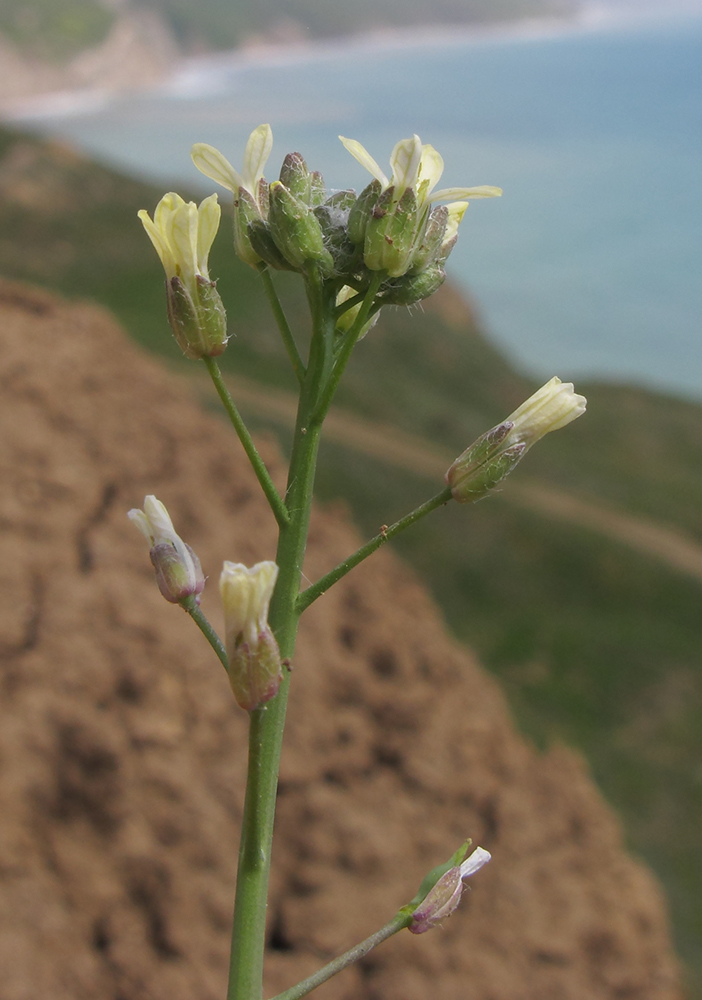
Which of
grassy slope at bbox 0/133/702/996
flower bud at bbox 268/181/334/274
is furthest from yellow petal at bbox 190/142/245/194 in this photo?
grassy slope at bbox 0/133/702/996

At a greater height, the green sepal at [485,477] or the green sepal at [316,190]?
the green sepal at [316,190]

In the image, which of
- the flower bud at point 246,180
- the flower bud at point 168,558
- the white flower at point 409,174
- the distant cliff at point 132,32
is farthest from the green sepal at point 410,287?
the distant cliff at point 132,32

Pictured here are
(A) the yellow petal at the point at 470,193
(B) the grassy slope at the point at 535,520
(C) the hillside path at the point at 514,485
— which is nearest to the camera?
(A) the yellow petal at the point at 470,193

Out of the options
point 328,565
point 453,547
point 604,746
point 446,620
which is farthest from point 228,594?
point 453,547

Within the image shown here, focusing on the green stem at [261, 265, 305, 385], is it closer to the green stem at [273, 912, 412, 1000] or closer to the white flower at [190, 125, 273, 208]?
the white flower at [190, 125, 273, 208]

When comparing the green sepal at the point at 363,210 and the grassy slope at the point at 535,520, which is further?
the grassy slope at the point at 535,520

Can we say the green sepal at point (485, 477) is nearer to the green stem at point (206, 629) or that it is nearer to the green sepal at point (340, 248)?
the green sepal at point (340, 248)

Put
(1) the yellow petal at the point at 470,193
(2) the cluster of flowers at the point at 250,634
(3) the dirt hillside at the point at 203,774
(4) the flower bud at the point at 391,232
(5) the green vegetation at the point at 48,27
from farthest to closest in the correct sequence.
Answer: (5) the green vegetation at the point at 48,27
(3) the dirt hillside at the point at 203,774
(4) the flower bud at the point at 391,232
(1) the yellow petal at the point at 470,193
(2) the cluster of flowers at the point at 250,634

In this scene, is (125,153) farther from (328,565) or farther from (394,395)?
(328,565)
